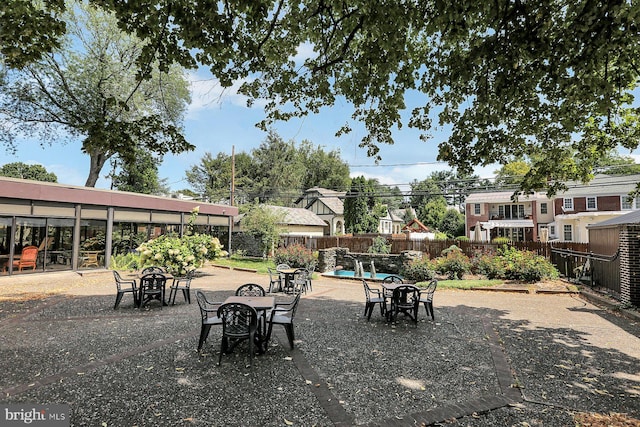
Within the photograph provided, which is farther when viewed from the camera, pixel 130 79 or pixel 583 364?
pixel 130 79

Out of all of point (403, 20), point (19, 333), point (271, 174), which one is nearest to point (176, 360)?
point (19, 333)

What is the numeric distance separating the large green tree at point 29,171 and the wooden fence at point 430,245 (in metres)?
52.5

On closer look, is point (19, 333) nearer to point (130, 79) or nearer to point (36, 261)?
point (36, 261)

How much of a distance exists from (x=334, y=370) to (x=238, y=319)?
1.66m

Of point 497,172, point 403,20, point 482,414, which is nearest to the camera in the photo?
point 482,414

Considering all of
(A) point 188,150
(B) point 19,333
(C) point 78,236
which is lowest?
(B) point 19,333

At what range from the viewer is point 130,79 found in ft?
75.4

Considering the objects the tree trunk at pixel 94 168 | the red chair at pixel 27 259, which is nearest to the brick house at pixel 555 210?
the red chair at pixel 27 259

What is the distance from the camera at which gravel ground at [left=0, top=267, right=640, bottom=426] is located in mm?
3510

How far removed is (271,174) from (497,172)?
33946mm

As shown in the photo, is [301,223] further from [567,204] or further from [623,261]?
[623,261]

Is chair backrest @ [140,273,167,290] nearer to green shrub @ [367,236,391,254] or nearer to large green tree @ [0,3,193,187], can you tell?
green shrub @ [367,236,391,254]

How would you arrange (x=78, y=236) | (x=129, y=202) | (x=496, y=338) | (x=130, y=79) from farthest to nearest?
1. (x=130, y=79)
2. (x=129, y=202)
3. (x=78, y=236)
4. (x=496, y=338)

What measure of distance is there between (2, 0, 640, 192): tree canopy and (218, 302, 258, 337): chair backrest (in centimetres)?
367
